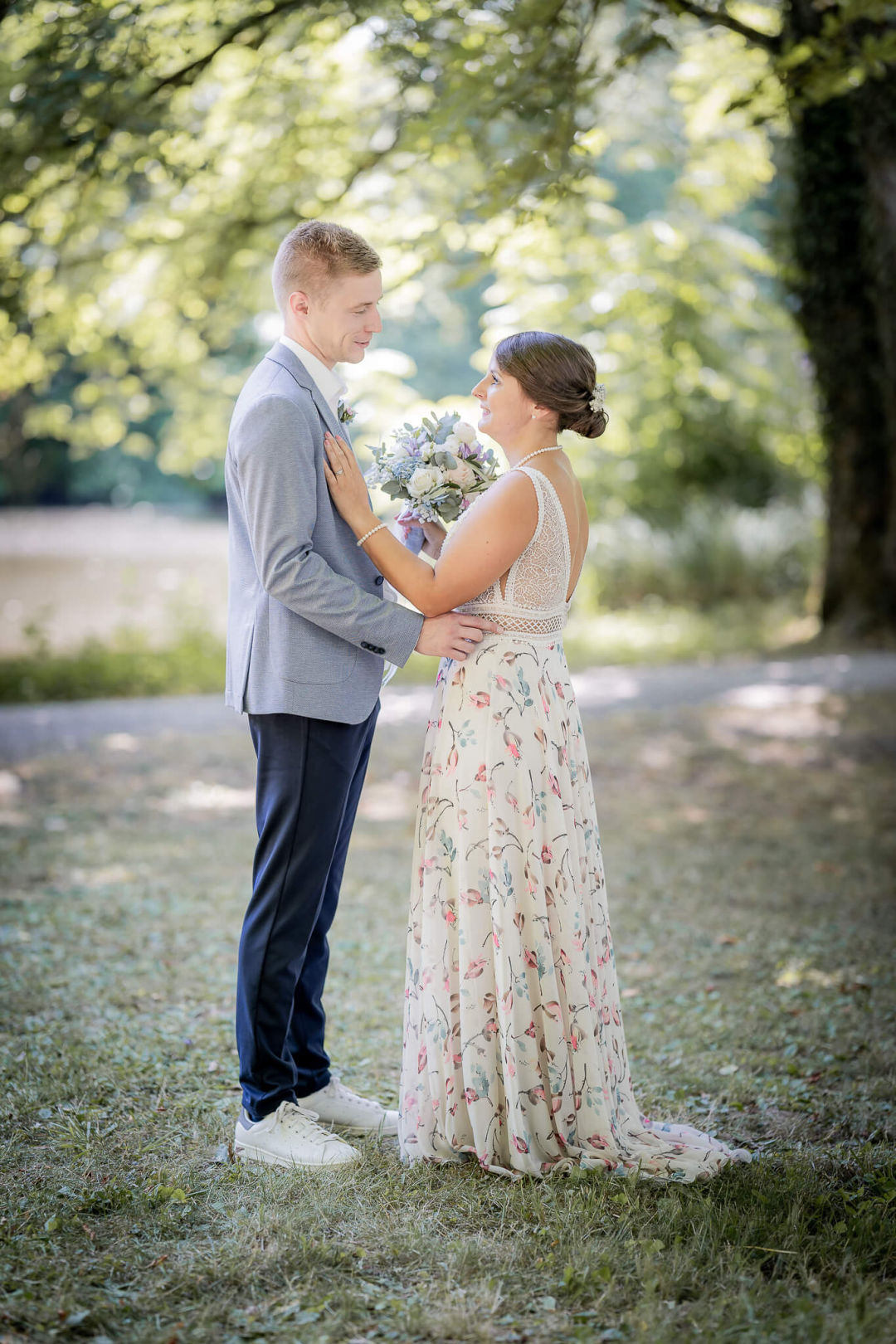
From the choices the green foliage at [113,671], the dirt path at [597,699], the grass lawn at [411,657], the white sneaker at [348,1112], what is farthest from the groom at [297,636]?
the green foliage at [113,671]

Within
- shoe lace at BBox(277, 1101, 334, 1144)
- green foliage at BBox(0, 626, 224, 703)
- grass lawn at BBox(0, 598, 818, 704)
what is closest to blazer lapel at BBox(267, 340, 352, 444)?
shoe lace at BBox(277, 1101, 334, 1144)

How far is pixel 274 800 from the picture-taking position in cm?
315

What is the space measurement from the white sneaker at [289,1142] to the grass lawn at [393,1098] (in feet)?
0.17

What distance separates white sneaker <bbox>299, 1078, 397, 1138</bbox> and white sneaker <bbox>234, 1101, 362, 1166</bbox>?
0.71 ft

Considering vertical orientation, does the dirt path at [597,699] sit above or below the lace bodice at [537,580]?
below

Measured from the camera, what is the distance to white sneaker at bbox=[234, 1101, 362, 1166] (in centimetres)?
322

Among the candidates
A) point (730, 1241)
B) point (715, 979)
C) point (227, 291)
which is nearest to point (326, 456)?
point (730, 1241)

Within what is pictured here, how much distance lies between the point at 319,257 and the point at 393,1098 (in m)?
2.56

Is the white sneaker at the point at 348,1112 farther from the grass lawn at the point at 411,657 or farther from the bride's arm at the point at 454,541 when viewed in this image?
the grass lawn at the point at 411,657

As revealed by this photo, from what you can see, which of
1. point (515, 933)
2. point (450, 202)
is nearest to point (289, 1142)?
point (515, 933)

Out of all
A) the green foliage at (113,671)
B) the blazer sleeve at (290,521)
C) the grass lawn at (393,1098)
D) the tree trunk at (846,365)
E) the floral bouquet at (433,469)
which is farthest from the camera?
the tree trunk at (846,365)

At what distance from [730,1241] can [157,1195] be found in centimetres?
141

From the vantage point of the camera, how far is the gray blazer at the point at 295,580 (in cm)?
299

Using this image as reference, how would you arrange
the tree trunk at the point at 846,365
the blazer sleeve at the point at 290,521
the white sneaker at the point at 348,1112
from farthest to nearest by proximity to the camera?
the tree trunk at the point at 846,365
the white sneaker at the point at 348,1112
the blazer sleeve at the point at 290,521
